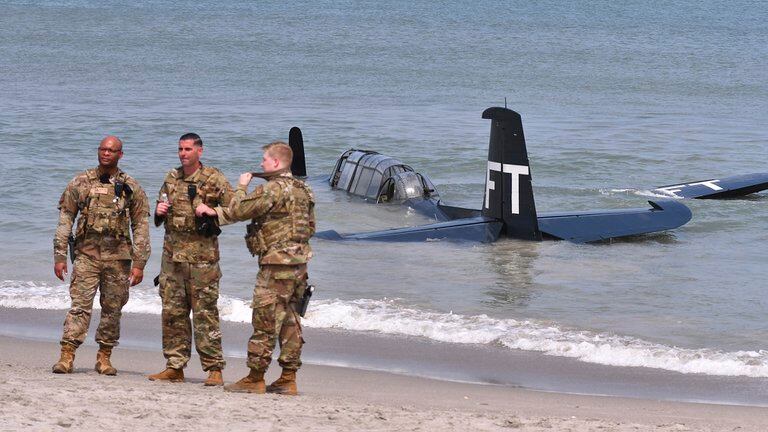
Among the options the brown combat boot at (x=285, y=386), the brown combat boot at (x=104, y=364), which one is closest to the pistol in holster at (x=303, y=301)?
the brown combat boot at (x=285, y=386)

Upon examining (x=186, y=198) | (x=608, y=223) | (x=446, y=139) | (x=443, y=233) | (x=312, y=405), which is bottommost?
(x=312, y=405)

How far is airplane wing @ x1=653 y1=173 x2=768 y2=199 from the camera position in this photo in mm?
25109

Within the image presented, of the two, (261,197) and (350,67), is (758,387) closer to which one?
(261,197)

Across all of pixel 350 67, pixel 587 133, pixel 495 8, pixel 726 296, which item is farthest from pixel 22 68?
pixel 495 8

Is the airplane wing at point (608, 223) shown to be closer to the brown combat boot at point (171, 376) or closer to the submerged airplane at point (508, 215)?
the submerged airplane at point (508, 215)

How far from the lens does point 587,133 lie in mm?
37062

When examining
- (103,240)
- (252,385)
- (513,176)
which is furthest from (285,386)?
(513,176)

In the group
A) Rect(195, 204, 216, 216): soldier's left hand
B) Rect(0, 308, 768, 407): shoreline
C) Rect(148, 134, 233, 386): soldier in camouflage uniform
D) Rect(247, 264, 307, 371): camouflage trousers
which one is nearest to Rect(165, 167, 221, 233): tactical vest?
Rect(148, 134, 233, 386): soldier in camouflage uniform

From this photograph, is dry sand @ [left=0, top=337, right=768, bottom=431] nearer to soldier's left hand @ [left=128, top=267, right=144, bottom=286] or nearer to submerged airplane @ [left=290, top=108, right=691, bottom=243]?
soldier's left hand @ [left=128, top=267, right=144, bottom=286]

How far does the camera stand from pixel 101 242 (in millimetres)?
9227

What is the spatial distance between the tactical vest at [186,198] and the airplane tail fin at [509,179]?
9413 mm

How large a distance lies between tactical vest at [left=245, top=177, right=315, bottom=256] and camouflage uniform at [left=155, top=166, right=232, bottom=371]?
17.5 inches

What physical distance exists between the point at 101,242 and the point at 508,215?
35.5 feet

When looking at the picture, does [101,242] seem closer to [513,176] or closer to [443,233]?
[513,176]
